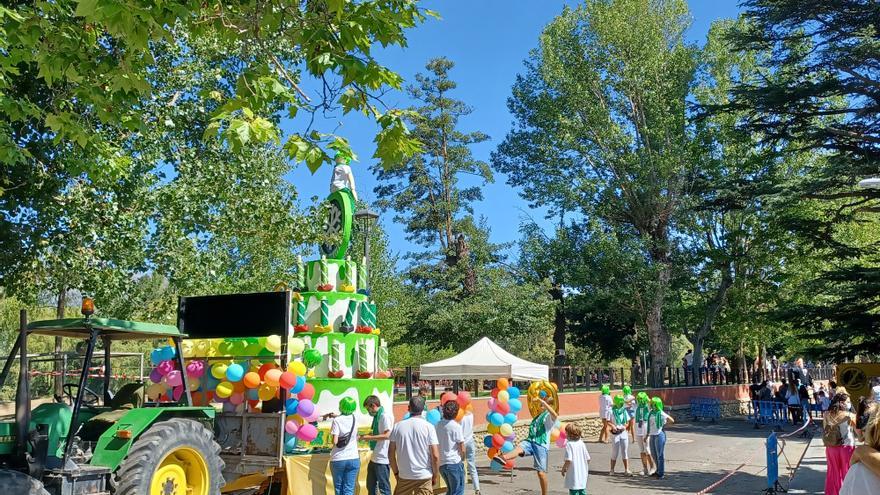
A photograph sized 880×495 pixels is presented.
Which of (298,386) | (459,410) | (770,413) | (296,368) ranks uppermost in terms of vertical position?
(296,368)

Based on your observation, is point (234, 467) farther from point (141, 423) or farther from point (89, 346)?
point (89, 346)

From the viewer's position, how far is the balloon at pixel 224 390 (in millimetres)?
9688

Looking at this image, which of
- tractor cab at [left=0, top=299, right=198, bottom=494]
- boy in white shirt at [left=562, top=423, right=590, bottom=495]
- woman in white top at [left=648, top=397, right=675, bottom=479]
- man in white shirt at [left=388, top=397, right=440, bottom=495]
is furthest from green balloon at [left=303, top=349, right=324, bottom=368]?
woman in white top at [left=648, top=397, right=675, bottom=479]

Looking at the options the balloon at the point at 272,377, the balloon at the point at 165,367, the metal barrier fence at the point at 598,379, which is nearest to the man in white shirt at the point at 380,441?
the balloon at the point at 272,377

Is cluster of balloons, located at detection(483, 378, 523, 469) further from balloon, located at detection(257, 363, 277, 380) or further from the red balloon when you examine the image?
balloon, located at detection(257, 363, 277, 380)

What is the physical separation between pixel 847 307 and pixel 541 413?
1301cm

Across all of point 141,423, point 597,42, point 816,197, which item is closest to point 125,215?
point 141,423

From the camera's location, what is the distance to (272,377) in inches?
373

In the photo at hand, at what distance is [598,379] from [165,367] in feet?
67.5

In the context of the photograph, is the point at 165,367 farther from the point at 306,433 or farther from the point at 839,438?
the point at 839,438

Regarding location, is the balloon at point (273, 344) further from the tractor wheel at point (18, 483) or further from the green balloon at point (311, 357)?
the tractor wheel at point (18, 483)

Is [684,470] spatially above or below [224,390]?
below

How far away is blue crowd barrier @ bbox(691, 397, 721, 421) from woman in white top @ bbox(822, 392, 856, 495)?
2254 cm

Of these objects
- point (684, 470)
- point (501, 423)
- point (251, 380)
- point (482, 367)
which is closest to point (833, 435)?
point (501, 423)
